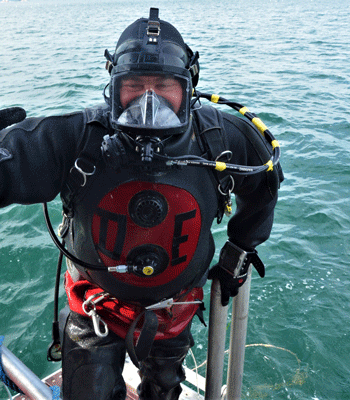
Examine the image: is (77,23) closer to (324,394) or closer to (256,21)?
(256,21)

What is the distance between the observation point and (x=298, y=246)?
4852mm

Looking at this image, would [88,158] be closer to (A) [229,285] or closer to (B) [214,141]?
(B) [214,141]

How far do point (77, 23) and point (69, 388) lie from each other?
25444 millimetres

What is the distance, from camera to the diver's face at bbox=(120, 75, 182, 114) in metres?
1.93

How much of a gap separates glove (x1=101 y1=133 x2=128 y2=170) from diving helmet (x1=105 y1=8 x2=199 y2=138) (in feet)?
0.21

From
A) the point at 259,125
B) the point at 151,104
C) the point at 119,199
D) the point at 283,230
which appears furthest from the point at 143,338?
the point at 283,230

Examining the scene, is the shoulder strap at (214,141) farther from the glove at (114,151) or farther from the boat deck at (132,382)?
the boat deck at (132,382)

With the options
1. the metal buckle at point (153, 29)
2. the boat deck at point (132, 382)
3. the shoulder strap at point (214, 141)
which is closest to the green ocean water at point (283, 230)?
the boat deck at point (132, 382)

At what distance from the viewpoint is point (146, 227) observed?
2.02 metres

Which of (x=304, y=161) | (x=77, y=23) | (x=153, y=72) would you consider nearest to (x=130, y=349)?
(x=153, y=72)

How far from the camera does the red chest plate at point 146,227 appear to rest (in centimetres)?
198

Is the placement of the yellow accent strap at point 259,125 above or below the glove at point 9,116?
below

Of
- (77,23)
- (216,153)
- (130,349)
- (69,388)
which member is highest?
(216,153)

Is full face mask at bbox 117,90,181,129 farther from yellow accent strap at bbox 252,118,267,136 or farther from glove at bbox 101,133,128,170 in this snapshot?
yellow accent strap at bbox 252,118,267,136
